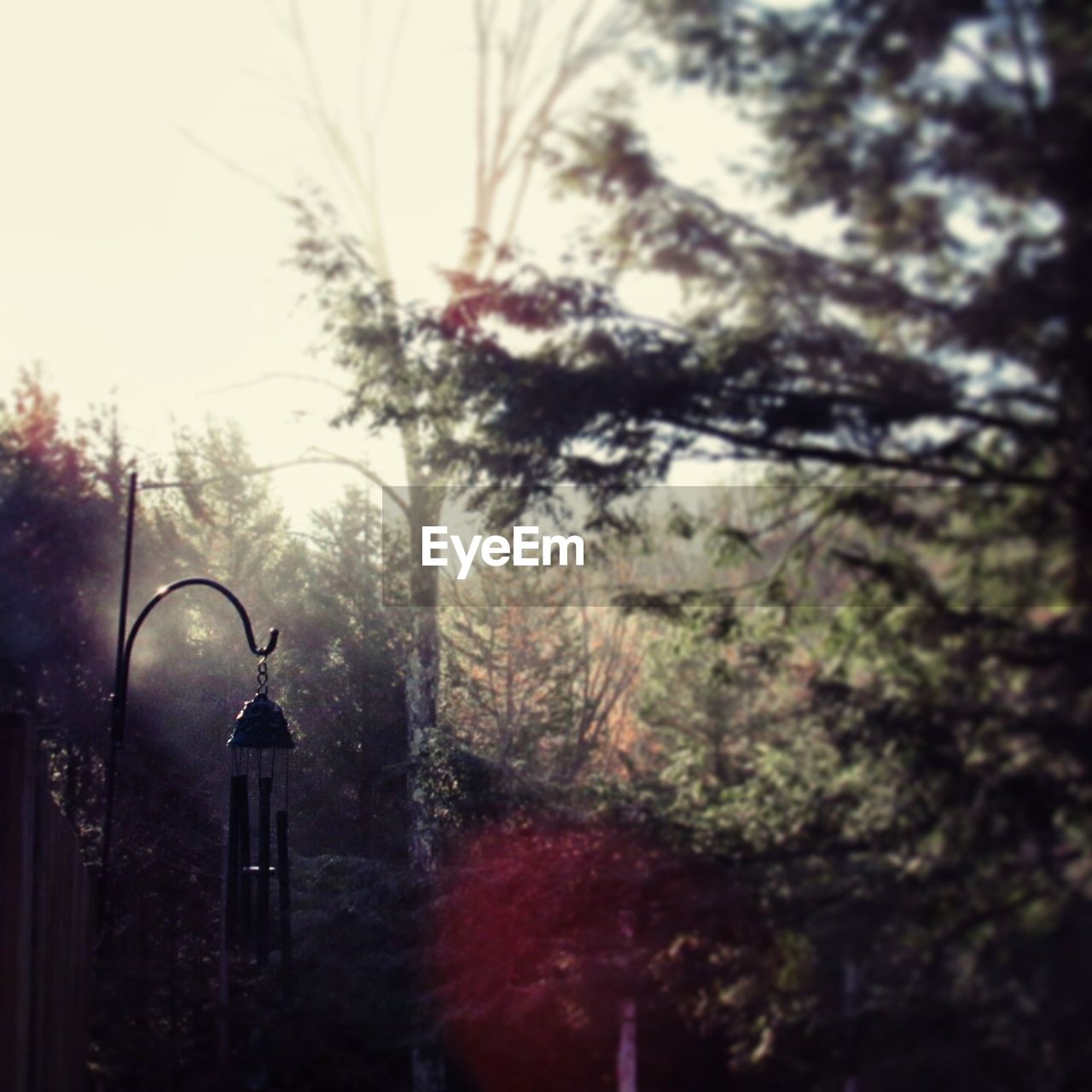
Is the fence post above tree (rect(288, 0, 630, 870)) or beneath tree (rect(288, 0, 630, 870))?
beneath

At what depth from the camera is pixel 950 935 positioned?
148 inches

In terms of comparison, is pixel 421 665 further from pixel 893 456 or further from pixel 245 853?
pixel 893 456

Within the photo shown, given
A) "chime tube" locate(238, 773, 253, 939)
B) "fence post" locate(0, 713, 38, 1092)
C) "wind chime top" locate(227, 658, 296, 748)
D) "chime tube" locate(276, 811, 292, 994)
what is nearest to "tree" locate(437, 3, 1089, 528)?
"wind chime top" locate(227, 658, 296, 748)

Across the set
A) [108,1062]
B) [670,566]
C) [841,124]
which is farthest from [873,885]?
[108,1062]

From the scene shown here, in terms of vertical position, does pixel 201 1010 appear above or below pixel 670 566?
below

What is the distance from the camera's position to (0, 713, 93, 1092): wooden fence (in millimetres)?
5566

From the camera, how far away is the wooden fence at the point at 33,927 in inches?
219

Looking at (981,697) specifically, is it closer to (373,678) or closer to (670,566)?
(670,566)

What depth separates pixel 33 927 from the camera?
5.82 meters

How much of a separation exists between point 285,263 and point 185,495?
4.44m

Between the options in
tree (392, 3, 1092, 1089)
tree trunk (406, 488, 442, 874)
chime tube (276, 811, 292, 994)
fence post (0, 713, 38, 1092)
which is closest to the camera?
tree (392, 3, 1092, 1089)

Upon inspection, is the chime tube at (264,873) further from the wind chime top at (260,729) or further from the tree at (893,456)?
the tree at (893,456)

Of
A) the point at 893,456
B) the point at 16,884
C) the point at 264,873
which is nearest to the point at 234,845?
the point at 264,873

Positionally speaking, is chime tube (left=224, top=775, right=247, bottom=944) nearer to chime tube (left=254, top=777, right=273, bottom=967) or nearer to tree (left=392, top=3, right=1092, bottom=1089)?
chime tube (left=254, top=777, right=273, bottom=967)
